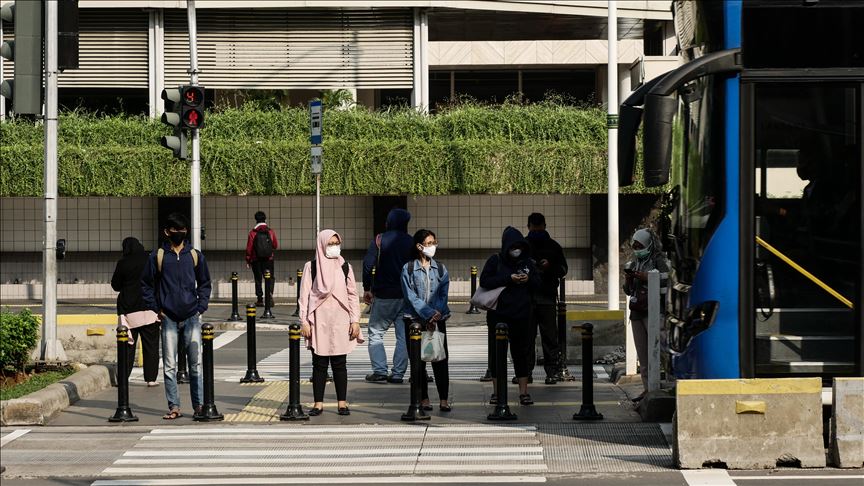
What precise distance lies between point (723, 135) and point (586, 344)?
116 inches

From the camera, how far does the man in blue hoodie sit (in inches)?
622

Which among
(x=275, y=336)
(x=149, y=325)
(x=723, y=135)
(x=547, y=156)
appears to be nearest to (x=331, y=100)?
(x=547, y=156)

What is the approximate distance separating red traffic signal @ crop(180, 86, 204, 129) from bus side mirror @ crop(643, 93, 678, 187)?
32.9 feet

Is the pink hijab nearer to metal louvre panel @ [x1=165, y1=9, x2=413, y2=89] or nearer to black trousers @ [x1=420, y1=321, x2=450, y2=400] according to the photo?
black trousers @ [x1=420, y1=321, x2=450, y2=400]

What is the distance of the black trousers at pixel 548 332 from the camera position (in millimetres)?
15367

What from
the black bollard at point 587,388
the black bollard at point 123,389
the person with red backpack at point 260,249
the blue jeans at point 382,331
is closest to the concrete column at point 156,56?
the person with red backpack at point 260,249

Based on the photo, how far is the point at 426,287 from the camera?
13656 millimetres

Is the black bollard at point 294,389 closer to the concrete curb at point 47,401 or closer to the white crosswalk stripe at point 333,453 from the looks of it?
the white crosswalk stripe at point 333,453

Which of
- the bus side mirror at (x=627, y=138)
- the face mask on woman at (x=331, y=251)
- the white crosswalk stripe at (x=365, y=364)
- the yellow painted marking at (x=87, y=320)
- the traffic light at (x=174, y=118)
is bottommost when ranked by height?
the white crosswalk stripe at (x=365, y=364)

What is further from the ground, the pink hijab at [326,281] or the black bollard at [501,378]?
the pink hijab at [326,281]

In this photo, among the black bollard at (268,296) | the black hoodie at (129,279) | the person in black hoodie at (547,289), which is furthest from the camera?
the black bollard at (268,296)

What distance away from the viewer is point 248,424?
1295cm

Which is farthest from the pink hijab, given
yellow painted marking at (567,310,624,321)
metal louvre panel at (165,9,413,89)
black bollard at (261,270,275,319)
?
metal louvre panel at (165,9,413,89)

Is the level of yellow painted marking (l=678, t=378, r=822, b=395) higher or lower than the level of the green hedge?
lower
